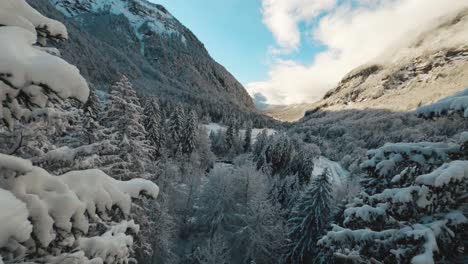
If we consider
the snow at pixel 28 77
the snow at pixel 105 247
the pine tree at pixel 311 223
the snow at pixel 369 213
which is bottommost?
the pine tree at pixel 311 223

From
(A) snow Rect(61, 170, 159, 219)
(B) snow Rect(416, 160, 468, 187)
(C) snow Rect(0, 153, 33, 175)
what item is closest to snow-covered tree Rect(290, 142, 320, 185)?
(B) snow Rect(416, 160, 468, 187)

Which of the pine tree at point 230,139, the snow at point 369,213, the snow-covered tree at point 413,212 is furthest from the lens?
the pine tree at point 230,139

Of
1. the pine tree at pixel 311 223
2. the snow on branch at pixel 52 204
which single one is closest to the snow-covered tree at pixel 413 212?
the snow on branch at pixel 52 204

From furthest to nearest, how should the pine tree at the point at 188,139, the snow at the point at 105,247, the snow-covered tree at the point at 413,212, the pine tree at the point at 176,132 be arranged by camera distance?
the pine tree at the point at 188,139 → the pine tree at the point at 176,132 → the snow-covered tree at the point at 413,212 → the snow at the point at 105,247

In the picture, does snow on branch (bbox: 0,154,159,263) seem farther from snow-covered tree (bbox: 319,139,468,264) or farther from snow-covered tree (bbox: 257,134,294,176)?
snow-covered tree (bbox: 257,134,294,176)

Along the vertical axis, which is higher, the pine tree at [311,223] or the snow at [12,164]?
the snow at [12,164]

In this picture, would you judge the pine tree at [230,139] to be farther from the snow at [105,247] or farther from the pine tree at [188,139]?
the snow at [105,247]

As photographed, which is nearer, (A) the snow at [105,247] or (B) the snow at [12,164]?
(B) the snow at [12,164]

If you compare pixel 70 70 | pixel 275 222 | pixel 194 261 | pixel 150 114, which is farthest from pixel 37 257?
pixel 150 114
